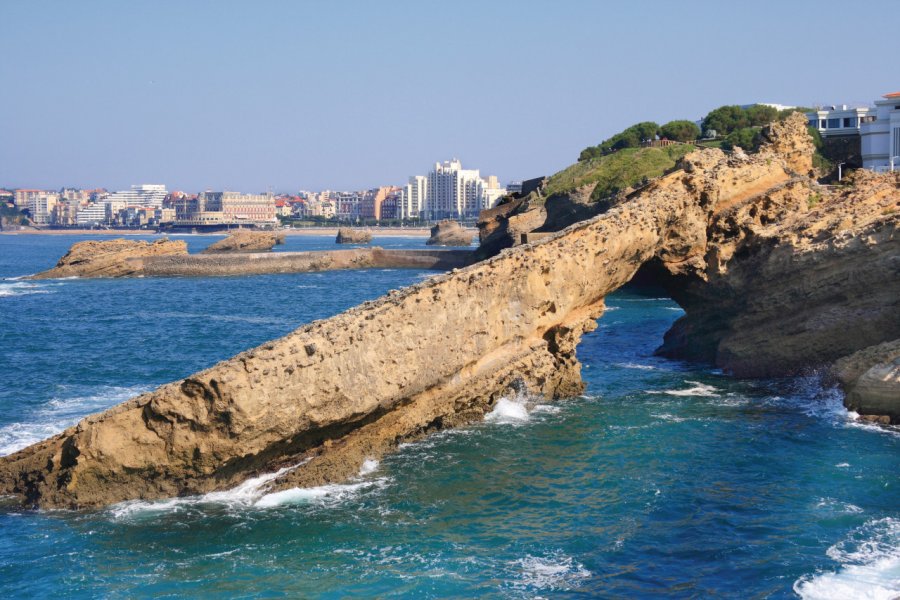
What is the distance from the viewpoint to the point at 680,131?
98.0 m

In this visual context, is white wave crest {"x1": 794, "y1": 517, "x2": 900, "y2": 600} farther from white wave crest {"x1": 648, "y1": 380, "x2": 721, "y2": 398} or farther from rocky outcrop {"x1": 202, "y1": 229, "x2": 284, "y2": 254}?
rocky outcrop {"x1": 202, "y1": 229, "x2": 284, "y2": 254}

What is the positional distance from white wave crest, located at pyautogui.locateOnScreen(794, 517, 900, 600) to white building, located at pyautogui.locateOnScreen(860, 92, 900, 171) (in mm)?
57911

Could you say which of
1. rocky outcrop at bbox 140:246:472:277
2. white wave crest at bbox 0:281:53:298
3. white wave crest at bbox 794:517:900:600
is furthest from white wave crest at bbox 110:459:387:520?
rocky outcrop at bbox 140:246:472:277

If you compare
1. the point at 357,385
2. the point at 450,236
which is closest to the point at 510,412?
the point at 357,385

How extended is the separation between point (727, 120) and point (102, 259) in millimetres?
65628

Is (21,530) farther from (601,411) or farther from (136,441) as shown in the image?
(601,411)

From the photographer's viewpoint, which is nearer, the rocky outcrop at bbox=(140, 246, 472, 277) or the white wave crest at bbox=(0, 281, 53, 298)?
the white wave crest at bbox=(0, 281, 53, 298)

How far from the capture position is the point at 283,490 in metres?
18.1

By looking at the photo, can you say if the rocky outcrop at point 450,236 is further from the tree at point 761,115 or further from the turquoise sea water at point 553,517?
the turquoise sea water at point 553,517

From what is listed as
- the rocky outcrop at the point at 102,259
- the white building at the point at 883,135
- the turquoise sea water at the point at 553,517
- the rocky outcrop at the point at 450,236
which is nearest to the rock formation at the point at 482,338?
the turquoise sea water at the point at 553,517

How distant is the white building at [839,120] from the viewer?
3222 inches

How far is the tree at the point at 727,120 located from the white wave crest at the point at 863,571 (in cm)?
8506

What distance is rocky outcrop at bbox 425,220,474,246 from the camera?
5748 inches

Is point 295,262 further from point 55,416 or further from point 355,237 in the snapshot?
point 55,416
